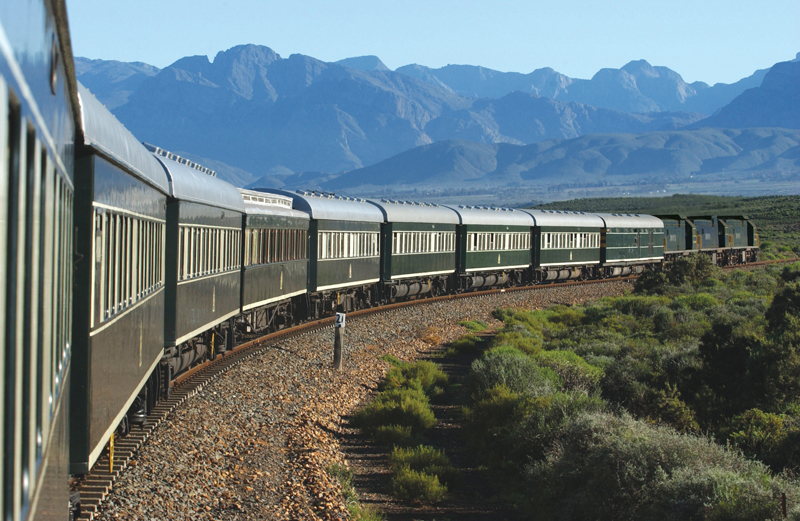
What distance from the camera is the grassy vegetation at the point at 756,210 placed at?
96.7m

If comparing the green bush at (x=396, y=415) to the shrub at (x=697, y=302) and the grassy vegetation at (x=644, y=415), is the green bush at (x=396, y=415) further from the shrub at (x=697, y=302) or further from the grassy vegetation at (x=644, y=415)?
the shrub at (x=697, y=302)

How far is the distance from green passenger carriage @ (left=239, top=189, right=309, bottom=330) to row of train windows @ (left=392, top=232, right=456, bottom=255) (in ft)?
21.5

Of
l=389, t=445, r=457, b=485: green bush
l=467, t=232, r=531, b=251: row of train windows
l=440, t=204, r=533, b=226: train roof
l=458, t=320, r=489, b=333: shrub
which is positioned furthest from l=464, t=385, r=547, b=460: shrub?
l=440, t=204, r=533, b=226: train roof

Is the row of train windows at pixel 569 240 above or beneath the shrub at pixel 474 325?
above

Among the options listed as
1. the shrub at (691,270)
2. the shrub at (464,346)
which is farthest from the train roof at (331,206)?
the shrub at (691,270)

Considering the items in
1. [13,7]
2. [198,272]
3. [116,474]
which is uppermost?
[13,7]

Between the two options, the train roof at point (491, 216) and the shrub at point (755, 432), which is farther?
the train roof at point (491, 216)

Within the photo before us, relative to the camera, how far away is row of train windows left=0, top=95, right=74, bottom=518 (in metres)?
2.11

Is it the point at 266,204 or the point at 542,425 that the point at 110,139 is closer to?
the point at 542,425

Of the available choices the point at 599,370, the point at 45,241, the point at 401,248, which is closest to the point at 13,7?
the point at 45,241

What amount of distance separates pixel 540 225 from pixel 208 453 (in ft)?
99.8

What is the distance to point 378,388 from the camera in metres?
17.1

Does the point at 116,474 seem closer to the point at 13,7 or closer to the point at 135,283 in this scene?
the point at 135,283

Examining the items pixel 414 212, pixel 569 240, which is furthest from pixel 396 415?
pixel 569 240
